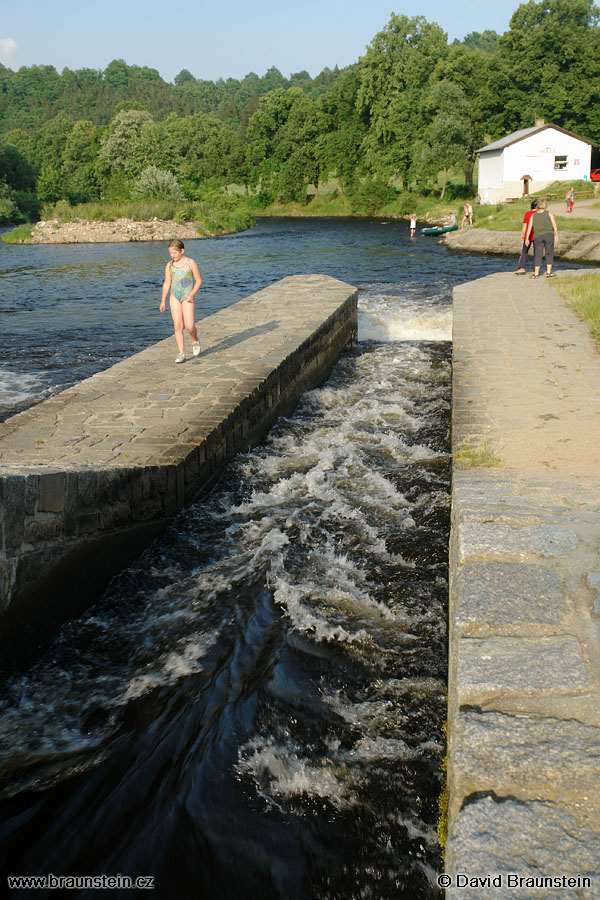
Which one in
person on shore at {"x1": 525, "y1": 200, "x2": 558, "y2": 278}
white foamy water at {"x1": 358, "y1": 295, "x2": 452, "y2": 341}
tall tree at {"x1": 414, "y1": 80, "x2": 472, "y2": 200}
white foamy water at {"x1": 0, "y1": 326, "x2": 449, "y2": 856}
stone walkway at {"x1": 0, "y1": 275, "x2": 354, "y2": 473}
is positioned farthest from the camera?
tall tree at {"x1": 414, "y1": 80, "x2": 472, "y2": 200}

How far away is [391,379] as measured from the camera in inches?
391

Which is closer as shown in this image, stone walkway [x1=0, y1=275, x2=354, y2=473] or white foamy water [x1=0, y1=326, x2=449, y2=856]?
white foamy water [x1=0, y1=326, x2=449, y2=856]

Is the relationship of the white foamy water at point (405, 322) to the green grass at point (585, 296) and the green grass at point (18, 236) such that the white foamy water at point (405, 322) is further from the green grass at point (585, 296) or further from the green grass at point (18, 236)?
the green grass at point (18, 236)

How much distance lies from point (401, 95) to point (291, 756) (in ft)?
227

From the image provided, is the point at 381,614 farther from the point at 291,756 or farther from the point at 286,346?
the point at 286,346

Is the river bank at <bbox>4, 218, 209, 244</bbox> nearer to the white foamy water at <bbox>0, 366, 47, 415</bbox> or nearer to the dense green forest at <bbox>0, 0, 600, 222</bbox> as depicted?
the dense green forest at <bbox>0, 0, 600, 222</bbox>

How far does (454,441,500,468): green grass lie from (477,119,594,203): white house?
4662 cm

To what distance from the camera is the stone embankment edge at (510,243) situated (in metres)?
A: 23.4
